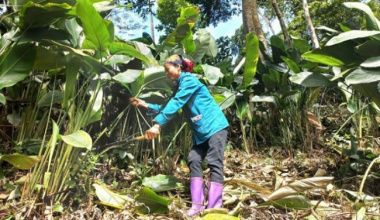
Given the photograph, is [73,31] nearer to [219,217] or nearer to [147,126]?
[147,126]

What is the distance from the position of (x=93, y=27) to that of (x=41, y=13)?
0.26m

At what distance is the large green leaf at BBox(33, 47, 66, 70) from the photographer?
2.13 m

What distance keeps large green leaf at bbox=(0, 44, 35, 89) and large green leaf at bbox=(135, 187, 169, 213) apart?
0.87m

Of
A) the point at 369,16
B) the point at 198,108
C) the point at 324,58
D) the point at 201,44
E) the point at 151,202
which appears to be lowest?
the point at 151,202

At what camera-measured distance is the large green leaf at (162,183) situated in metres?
2.39

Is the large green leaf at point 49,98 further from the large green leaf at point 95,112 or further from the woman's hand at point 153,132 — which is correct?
the woman's hand at point 153,132

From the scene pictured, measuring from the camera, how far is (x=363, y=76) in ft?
7.50

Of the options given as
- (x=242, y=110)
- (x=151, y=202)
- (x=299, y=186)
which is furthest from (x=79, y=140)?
(x=242, y=110)

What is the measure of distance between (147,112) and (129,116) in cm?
23

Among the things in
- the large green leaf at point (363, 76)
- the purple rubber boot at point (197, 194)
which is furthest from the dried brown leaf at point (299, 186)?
the large green leaf at point (363, 76)

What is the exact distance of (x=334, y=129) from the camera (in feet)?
12.8

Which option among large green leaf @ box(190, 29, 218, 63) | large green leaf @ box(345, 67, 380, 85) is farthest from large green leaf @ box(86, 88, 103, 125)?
large green leaf @ box(345, 67, 380, 85)

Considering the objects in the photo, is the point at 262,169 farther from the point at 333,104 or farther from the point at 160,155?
the point at 333,104

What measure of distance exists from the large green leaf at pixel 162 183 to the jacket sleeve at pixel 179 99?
411 mm
